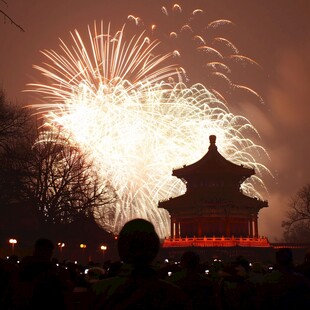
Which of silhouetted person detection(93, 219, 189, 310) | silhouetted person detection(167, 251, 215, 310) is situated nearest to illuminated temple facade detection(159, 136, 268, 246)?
silhouetted person detection(167, 251, 215, 310)

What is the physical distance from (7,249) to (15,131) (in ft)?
28.1

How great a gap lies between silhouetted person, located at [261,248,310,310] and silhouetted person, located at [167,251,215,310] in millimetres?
1239

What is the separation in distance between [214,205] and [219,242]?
487 centimetres

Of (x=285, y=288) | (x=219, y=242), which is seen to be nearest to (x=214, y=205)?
(x=219, y=242)

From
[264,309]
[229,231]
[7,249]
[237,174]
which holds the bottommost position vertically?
[264,309]

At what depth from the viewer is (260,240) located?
63125 millimetres

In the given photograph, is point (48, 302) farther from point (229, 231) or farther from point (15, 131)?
point (229, 231)

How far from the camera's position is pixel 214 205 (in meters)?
65.7

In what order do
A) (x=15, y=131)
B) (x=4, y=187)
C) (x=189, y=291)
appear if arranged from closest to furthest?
(x=189, y=291), (x=15, y=131), (x=4, y=187)

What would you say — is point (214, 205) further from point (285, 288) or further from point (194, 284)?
point (285, 288)

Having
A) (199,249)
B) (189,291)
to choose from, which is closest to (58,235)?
(199,249)

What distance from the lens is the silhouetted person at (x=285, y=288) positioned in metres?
6.91

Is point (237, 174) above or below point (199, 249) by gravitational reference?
above

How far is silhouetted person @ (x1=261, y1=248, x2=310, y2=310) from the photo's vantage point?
691 centimetres
